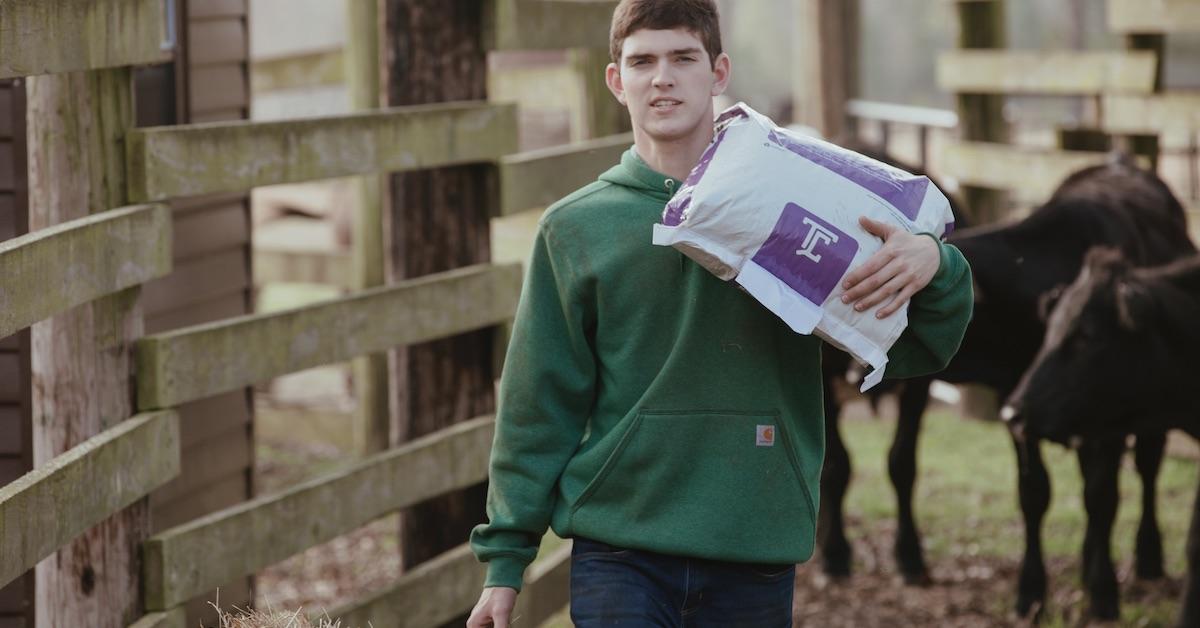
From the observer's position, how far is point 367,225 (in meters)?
8.37

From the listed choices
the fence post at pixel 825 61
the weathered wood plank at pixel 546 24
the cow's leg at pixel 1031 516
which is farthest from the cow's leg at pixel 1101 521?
the fence post at pixel 825 61

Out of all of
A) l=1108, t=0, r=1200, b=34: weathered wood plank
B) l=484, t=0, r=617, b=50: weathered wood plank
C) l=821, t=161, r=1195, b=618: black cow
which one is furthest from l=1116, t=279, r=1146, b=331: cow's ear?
l=484, t=0, r=617, b=50: weathered wood plank

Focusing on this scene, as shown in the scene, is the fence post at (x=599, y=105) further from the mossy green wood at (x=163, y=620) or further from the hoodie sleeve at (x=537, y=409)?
the hoodie sleeve at (x=537, y=409)

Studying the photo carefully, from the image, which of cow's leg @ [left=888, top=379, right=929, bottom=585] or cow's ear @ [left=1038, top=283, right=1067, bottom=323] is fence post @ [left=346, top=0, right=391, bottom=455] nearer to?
cow's leg @ [left=888, top=379, right=929, bottom=585]

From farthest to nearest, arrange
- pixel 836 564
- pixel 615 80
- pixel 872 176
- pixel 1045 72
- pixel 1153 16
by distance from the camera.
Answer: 1. pixel 1045 72
2. pixel 1153 16
3. pixel 836 564
4. pixel 615 80
5. pixel 872 176

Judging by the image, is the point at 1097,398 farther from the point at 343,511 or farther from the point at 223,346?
the point at 223,346

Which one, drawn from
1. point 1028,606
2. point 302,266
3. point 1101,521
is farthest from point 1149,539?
point 302,266

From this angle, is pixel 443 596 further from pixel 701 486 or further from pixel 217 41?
pixel 217 41

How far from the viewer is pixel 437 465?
17.6 feet

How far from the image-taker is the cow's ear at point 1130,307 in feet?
22.7

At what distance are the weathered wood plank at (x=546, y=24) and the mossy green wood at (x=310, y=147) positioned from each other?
249 mm

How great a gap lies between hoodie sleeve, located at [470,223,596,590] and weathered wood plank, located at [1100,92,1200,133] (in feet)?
19.3

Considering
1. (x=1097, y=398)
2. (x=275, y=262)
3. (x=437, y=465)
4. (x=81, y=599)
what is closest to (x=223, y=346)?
(x=81, y=599)

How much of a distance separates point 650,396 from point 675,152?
1.66 ft
